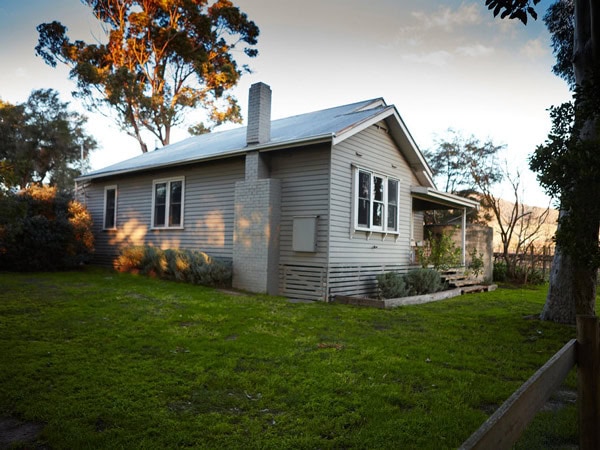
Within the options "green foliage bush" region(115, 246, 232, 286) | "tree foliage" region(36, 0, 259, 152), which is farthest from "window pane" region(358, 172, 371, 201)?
"tree foliage" region(36, 0, 259, 152)

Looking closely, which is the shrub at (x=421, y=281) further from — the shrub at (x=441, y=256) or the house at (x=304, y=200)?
the shrub at (x=441, y=256)

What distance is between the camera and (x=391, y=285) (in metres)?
11.7

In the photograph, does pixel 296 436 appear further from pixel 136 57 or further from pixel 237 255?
pixel 136 57

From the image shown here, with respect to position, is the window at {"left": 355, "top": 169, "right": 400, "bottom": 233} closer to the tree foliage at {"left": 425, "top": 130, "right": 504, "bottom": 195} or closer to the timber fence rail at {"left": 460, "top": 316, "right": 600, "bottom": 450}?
the timber fence rail at {"left": 460, "top": 316, "right": 600, "bottom": 450}

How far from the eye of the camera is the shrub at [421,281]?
42.0ft

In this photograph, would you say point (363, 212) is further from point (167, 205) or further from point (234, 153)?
point (167, 205)

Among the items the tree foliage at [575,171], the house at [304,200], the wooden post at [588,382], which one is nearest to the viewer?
the wooden post at [588,382]

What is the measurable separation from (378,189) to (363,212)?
43.9 inches

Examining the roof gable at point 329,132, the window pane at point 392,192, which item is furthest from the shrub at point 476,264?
the window pane at point 392,192

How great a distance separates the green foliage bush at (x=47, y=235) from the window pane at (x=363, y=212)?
1017cm

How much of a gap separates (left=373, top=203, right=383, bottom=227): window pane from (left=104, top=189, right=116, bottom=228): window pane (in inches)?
421

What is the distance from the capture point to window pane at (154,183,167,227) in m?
15.2

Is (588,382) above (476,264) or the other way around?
the other way around

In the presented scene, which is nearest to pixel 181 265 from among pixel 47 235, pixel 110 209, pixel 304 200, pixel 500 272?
pixel 304 200
